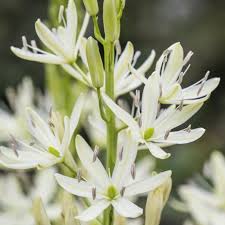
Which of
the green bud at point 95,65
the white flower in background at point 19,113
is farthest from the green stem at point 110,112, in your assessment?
the white flower in background at point 19,113

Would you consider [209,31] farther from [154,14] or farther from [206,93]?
[206,93]

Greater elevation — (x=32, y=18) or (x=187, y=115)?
(x=187, y=115)

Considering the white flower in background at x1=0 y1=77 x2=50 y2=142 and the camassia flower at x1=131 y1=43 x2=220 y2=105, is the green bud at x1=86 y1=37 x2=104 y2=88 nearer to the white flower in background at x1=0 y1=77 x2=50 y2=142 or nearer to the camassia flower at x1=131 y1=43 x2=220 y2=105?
the camassia flower at x1=131 y1=43 x2=220 y2=105

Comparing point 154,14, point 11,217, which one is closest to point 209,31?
point 154,14

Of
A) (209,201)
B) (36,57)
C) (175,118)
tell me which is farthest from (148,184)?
(209,201)

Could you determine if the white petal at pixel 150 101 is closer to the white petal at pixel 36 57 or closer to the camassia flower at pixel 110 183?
the camassia flower at pixel 110 183

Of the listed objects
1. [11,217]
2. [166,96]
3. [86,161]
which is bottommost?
[11,217]

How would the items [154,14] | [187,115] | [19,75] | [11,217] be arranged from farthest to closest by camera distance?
[154,14] → [19,75] → [11,217] → [187,115]
